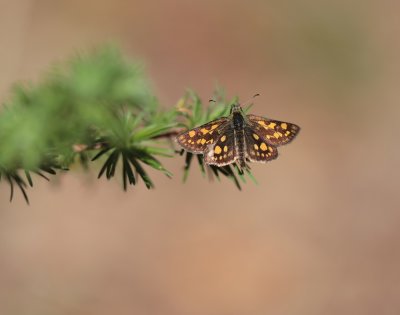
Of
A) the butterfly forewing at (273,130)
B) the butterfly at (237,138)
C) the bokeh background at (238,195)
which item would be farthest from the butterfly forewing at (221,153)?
the bokeh background at (238,195)

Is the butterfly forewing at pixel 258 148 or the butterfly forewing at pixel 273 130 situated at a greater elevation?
the butterfly forewing at pixel 273 130

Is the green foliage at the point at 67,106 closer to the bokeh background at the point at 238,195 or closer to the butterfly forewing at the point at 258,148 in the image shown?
the butterfly forewing at the point at 258,148

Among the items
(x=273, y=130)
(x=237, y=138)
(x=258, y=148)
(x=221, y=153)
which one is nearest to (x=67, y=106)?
(x=221, y=153)

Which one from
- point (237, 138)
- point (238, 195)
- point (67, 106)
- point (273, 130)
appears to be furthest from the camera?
point (238, 195)

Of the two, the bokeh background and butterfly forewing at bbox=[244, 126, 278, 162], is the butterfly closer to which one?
butterfly forewing at bbox=[244, 126, 278, 162]

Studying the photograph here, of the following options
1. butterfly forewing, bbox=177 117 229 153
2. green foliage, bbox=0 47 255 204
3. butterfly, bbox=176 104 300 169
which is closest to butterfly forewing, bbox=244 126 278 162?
butterfly, bbox=176 104 300 169

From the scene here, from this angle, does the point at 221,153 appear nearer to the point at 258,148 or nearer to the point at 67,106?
the point at 258,148

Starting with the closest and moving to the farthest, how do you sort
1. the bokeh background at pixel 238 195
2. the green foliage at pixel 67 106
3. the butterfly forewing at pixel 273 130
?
1. the green foliage at pixel 67 106
2. the butterfly forewing at pixel 273 130
3. the bokeh background at pixel 238 195
